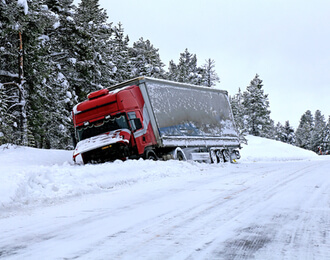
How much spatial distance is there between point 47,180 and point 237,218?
5.23 m

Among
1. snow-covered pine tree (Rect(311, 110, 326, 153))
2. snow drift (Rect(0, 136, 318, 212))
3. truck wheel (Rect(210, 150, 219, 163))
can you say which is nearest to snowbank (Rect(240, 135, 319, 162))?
truck wheel (Rect(210, 150, 219, 163))

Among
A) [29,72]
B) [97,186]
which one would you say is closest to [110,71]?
[29,72]

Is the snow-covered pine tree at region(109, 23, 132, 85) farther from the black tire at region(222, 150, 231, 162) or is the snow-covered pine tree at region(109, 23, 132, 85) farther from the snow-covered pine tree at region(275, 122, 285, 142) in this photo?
the snow-covered pine tree at region(275, 122, 285, 142)

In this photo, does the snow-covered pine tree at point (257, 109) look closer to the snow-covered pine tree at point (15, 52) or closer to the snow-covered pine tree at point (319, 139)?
the snow-covered pine tree at point (319, 139)

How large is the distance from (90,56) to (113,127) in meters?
15.5

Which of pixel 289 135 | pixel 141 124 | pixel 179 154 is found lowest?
pixel 179 154

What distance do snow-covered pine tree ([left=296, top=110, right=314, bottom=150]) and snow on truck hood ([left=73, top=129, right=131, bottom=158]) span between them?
74.4 m

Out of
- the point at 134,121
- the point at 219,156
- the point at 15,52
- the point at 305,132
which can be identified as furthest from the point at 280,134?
the point at 134,121

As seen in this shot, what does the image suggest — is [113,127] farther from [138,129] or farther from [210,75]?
[210,75]

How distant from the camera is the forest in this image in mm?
18984

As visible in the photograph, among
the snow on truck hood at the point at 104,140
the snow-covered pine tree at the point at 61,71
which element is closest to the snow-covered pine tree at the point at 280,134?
the snow-covered pine tree at the point at 61,71

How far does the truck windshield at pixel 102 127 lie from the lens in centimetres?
1385

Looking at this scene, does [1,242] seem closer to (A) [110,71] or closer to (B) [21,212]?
(B) [21,212]

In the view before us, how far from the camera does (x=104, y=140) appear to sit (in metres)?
13.6
